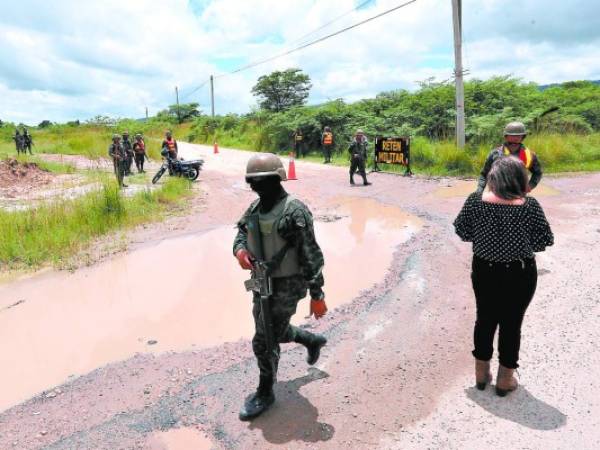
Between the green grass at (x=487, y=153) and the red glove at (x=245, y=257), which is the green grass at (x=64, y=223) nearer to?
the red glove at (x=245, y=257)

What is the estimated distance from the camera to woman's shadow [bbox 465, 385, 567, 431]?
277cm

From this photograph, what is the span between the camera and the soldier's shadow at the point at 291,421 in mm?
2793

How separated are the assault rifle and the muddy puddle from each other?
Answer: 141 centimetres

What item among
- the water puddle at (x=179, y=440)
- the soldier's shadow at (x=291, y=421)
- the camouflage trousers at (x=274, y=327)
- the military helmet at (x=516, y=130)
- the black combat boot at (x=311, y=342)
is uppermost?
the military helmet at (x=516, y=130)

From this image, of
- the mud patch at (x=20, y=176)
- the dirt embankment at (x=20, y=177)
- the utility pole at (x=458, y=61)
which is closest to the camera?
the utility pole at (x=458, y=61)

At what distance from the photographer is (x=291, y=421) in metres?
2.94

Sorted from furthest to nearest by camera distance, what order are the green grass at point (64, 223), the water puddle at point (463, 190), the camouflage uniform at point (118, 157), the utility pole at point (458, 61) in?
the utility pole at point (458, 61), the camouflage uniform at point (118, 157), the water puddle at point (463, 190), the green grass at point (64, 223)


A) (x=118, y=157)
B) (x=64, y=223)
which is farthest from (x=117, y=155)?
(x=64, y=223)

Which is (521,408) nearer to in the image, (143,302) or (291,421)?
(291,421)

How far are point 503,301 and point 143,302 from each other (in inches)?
152

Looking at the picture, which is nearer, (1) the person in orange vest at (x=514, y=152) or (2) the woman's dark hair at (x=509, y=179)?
(2) the woman's dark hair at (x=509, y=179)

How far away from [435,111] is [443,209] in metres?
10.7

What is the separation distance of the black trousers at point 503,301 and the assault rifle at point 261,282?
137cm

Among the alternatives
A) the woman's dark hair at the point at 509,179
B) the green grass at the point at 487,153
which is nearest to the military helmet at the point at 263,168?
the woman's dark hair at the point at 509,179
